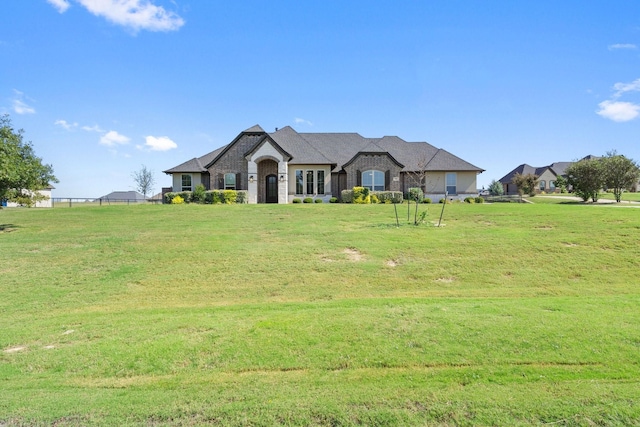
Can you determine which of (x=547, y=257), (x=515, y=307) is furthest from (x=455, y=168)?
(x=515, y=307)

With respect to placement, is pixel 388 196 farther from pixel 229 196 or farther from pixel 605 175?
pixel 605 175

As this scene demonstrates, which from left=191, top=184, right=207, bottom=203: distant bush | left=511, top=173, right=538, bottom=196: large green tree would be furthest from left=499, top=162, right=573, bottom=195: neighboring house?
left=191, top=184, right=207, bottom=203: distant bush

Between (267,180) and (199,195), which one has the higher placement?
(267,180)

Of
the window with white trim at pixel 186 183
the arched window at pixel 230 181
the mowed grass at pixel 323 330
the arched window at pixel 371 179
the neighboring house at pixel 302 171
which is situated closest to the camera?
the mowed grass at pixel 323 330

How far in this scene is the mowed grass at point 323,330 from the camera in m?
4.10

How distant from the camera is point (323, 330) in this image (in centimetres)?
614

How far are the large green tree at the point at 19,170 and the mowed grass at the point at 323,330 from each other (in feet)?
19.3

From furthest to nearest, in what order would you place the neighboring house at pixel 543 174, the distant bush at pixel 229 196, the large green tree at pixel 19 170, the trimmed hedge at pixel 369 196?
the neighboring house at pixel 543 174
the trimmed hedge at pixel 369 196
the distant bush at pixel 229 196
the large green tree at pixel 19 170

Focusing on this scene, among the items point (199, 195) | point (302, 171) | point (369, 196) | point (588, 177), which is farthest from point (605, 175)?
point (199, 195)

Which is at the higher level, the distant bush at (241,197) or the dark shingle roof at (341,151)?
the dark shingle roof at (341,151)

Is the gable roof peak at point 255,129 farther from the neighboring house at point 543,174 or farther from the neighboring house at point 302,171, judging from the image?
the neighboring house at point 543,174

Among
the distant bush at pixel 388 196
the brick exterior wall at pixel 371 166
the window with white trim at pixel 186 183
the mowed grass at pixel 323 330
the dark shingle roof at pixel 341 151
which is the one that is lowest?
the mowed grass at pixel 323 330

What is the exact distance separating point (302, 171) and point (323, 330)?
2692 cm

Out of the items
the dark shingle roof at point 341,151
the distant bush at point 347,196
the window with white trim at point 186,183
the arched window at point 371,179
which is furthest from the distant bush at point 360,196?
the window with white trim at point 186,183
